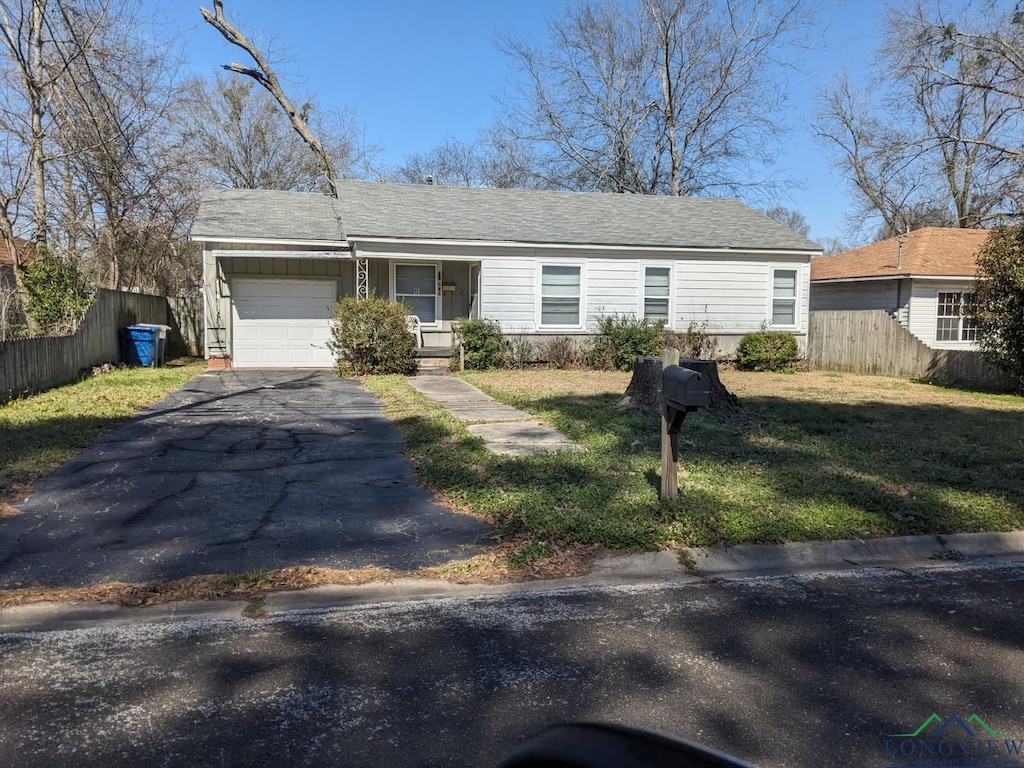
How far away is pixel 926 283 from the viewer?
72.6 feet

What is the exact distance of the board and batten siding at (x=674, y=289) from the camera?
59.0ft

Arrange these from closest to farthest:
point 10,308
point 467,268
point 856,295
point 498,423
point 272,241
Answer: point 498,423, point 10,308, point 272,241, point 467,268, point 856,295

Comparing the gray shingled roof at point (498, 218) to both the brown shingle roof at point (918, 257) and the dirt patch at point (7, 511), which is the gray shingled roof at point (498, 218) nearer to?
the brown shingle roof at point (918, 257)

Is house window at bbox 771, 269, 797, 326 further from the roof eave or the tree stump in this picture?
the tree stump

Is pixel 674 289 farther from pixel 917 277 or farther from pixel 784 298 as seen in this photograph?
pixel 917 277

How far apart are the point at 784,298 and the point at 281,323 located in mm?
13460

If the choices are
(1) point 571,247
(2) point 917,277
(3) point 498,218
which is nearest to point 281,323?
(3) point 498,218

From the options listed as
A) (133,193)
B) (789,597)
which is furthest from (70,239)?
(789,597)

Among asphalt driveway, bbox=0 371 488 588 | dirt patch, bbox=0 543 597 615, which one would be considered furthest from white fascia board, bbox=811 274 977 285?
dirt patch, bbox=0 543 597 615

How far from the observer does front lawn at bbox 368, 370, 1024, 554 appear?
5.44 metres

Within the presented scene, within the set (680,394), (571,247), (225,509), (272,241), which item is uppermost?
(571,247)

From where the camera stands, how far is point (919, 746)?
2801mm

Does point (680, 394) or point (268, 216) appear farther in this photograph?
point (268, 216)

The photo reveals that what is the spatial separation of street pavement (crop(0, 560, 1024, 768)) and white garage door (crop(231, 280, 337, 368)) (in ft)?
48.3
